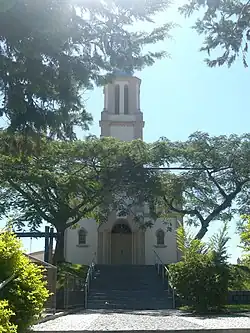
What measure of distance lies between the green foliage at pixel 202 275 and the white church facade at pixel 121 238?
19178 mm

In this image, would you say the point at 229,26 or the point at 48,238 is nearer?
the point at 229,26

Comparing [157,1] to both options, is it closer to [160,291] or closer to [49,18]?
[49,18]

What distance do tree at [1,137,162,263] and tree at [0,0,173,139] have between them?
14.1m

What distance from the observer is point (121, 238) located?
1288 inches

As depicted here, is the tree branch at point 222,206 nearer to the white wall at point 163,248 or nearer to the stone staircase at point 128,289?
the stone staircase at point 128,289

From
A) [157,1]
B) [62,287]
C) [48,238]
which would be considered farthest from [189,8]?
[48,238]

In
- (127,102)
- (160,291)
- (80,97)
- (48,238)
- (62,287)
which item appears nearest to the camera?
(80,97)

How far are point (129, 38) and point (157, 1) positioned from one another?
800mm

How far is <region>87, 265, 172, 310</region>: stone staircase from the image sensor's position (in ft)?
57.5

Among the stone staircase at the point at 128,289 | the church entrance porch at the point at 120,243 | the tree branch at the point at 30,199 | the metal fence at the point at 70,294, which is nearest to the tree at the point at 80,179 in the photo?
the tree branch at the point at 30,199

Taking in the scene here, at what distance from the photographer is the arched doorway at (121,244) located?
105 ft

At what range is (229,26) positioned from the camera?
6930mm

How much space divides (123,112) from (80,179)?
14.2 meters

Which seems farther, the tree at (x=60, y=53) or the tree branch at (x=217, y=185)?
the tree branch at (x=217, y=185)
